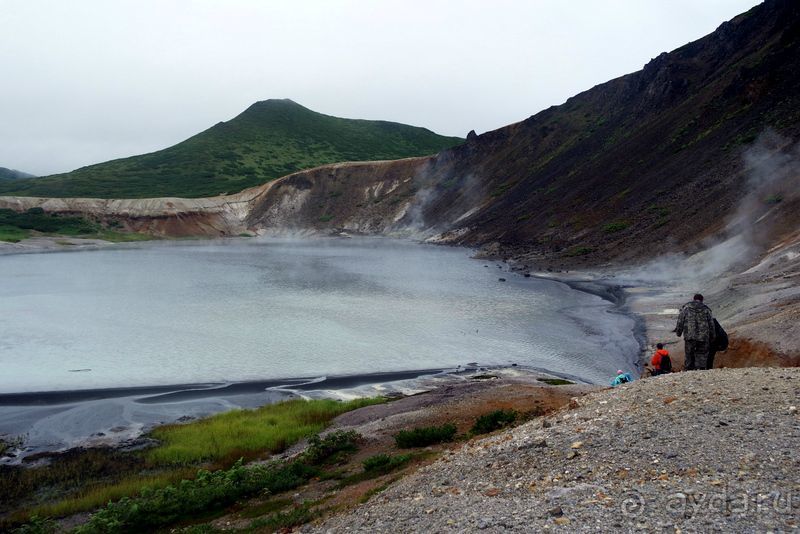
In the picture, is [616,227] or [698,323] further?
[616,227]

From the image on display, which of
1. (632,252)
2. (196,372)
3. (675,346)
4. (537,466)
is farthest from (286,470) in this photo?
(632,252)

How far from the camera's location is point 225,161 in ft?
514

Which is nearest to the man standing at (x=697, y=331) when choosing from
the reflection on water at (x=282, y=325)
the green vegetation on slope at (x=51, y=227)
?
the reflection on water at (x=282, y=325)

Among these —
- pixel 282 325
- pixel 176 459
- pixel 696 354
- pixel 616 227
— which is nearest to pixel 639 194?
pixel 616 227

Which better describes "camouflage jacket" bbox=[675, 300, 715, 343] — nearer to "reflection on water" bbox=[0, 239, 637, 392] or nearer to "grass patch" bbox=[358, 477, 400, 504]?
"grass patch" bbox=[358, 477, 400, 504]

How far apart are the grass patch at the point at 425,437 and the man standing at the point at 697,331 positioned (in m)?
5.85

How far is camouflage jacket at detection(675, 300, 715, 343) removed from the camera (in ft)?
44.9

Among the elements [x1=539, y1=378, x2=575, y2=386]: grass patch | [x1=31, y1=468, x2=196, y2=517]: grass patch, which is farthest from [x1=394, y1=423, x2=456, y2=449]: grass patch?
[x1=539, y1=378, x2=575, y2=386]: grass patch

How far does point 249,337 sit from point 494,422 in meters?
19.8

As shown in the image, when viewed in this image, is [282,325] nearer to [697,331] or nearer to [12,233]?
[697,331]

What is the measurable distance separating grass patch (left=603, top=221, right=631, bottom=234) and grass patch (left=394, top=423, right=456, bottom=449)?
151 ft

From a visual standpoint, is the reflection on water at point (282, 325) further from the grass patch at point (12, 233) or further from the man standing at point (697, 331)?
the grass patch at point (12, 233)

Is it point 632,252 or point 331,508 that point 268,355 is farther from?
point 632,252

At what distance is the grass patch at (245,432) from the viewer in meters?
15.8
